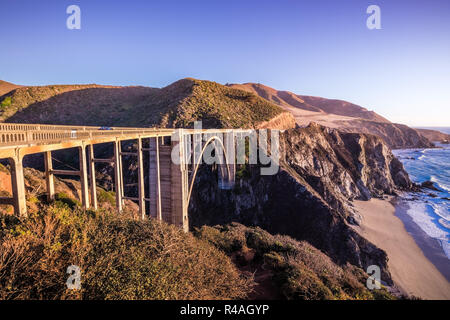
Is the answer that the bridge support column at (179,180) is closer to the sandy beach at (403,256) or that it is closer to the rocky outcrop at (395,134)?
the sandy beach at (403,256)

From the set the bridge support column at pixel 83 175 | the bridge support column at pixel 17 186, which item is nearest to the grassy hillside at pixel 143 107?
the bridge support column at pixel 83 175

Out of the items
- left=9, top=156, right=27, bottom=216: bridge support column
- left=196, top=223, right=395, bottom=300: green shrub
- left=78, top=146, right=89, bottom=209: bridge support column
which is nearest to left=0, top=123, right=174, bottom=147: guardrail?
left=9, top=156, right=27, bottom=216: bridge support column

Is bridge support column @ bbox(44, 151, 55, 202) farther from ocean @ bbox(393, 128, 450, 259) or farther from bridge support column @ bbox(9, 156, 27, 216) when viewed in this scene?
ocean @ bbox(393, 128, 450, 259)

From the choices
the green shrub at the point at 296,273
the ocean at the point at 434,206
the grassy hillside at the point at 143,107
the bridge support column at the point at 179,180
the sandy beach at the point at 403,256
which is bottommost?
the sandy beach at the point at 403,256

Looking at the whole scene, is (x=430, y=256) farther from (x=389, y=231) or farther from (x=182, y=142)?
(x=182, y=142)

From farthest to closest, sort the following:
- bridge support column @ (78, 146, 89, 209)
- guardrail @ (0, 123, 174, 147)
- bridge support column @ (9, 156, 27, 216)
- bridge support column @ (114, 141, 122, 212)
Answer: bridge support column @ (114, 141, 122, 212), bridge support column @ (78, 146, 89, 209), guardrail @ (0, 123, 174, 147), bridge support column @ (9, 156, 27, 216)
